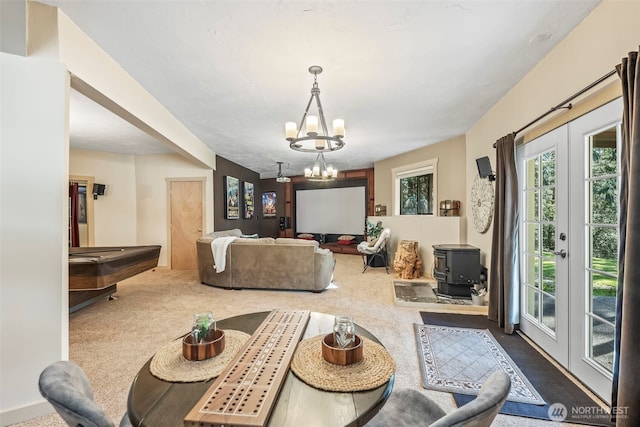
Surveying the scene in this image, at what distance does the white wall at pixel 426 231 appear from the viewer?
4.82m

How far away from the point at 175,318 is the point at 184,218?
3.25 metres

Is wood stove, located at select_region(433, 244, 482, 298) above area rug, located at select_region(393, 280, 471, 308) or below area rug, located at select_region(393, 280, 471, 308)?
above

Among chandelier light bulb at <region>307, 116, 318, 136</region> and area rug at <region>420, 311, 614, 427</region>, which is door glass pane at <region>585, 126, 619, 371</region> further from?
chandelier light bulb at <region>307, 116, 318, 136</region>

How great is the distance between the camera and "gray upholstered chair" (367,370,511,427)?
2.36 ft

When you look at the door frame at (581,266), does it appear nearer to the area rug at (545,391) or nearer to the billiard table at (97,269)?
the area rug at (545,391)

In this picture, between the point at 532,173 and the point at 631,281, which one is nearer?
the point at 631,281

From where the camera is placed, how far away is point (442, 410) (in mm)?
1137

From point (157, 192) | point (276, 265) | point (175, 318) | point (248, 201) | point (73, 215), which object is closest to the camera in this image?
point (175, 318)

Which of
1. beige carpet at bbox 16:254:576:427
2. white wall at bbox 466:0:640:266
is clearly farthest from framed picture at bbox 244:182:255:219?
white wall at bbox 466:0:640:266

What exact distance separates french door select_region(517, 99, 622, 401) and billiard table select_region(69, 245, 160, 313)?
4.28m

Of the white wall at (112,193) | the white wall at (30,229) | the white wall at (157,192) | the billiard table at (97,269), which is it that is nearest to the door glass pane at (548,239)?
the white wall at (30,229)

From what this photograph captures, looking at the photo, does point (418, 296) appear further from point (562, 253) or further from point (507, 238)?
point (562, 253)

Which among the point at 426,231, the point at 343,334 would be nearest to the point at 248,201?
the point at 426,231

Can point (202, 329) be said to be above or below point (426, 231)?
below
